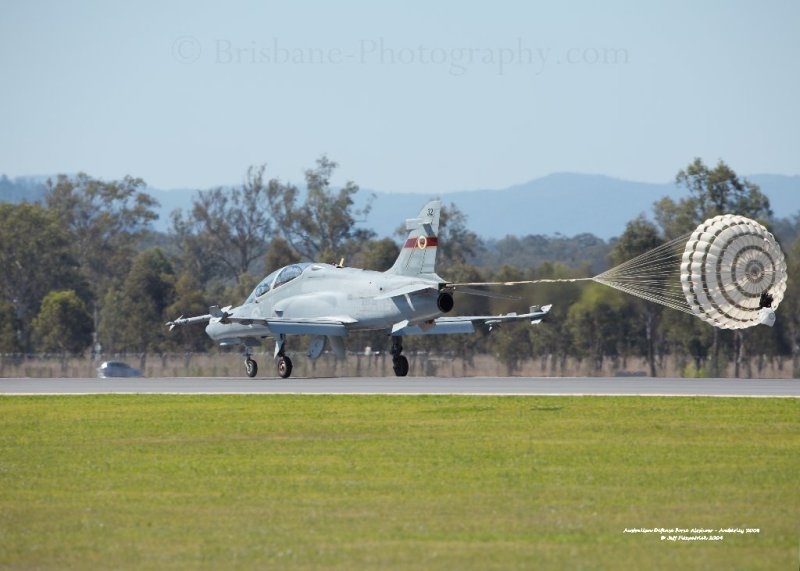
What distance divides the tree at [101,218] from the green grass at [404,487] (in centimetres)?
8714

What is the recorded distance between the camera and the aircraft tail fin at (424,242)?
40250 mm

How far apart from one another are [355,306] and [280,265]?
3327 centimetres

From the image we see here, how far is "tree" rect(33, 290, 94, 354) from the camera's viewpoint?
71625 millimetres

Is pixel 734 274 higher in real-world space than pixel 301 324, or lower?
higher

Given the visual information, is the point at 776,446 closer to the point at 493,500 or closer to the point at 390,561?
the point at 493,500

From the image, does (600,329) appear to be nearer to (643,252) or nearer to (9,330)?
(643,252)

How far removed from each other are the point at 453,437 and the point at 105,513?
810 cm

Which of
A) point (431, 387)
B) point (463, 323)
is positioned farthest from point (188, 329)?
point (431, 387)

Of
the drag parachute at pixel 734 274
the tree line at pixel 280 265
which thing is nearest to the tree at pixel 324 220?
the tree line at pixel 280 265

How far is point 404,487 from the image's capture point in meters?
17.1

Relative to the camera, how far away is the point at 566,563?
12.5 m

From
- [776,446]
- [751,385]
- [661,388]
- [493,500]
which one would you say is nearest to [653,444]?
[776,446]

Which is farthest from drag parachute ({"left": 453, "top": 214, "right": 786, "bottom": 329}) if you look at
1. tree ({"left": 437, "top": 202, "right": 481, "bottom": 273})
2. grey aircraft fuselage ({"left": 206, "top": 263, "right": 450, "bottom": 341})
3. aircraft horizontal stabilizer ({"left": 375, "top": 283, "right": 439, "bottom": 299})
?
tree ({"left": 437, "top": 202, "right": 481, "bottom": 273})

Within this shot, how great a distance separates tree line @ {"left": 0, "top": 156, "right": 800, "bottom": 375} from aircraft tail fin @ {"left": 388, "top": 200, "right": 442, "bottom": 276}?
30.8ft
